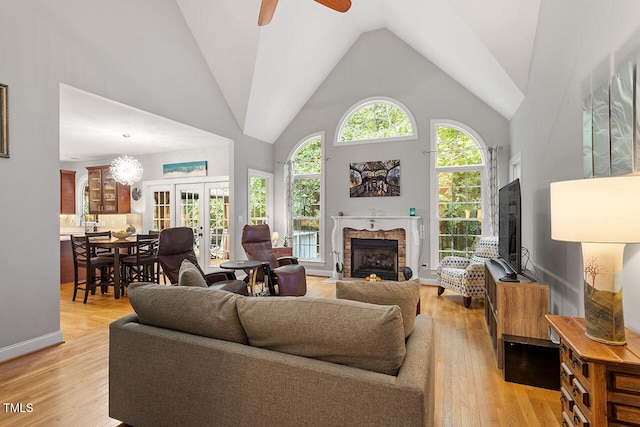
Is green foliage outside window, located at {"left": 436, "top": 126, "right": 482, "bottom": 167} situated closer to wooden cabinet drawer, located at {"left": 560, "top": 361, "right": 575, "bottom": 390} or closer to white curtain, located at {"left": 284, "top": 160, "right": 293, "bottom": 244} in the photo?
white curtain, located at {"left": 284, "top": 160, "right": 293, "bottom": 244}

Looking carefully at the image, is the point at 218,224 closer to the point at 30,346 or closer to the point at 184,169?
the point at 184,169

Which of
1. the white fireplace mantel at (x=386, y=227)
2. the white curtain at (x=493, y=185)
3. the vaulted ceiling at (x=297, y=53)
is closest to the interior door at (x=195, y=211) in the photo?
the vaulted ceiling at (x=297, y=53)

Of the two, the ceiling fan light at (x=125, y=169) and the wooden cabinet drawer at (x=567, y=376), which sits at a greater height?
the ceiling fan light at (x=125, y=169)

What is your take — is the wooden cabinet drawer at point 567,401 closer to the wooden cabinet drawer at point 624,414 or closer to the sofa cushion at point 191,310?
the wooden cabinet drawer at point 624,414

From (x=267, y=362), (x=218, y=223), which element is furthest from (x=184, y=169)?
(x=267, y=362)

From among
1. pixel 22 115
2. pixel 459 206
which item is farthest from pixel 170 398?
pixel 459 206

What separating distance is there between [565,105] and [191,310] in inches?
126

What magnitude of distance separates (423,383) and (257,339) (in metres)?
0.75

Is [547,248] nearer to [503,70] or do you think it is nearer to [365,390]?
[503,70]

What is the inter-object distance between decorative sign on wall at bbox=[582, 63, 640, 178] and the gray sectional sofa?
137cm

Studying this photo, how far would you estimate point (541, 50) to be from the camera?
10.7 feet

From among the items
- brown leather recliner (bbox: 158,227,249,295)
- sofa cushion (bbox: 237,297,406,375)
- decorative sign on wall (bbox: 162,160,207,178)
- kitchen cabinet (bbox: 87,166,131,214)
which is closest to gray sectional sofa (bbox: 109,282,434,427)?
sofa cushion (bbox: 237,297,406,375)

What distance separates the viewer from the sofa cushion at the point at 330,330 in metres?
1.29

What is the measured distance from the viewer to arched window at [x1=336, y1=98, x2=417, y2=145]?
595 centimetres
